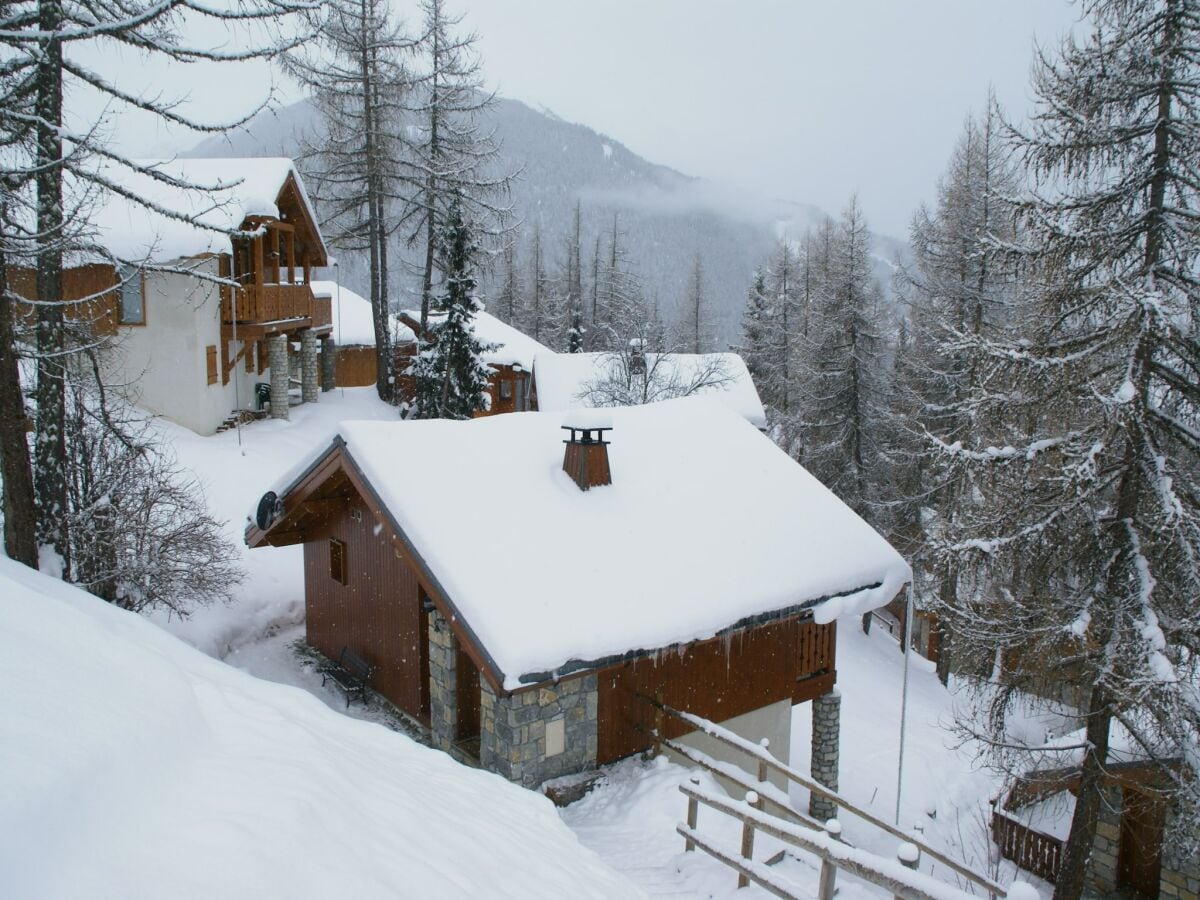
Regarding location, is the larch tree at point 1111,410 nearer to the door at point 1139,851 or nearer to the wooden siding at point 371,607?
the door at point 1139,851

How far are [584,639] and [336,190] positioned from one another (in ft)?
85.6

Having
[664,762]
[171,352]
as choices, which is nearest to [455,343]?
[171,352]

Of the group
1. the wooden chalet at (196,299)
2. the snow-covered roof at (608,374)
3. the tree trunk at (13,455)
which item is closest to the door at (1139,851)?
the tree trunk at (13,455)

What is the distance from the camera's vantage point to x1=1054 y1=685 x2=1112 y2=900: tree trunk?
1071 cm

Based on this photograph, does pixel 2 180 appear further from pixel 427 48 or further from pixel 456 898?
pixel 427 48

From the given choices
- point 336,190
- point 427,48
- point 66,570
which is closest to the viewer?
point 66,570

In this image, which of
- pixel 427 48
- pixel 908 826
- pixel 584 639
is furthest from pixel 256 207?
pixel 908 826

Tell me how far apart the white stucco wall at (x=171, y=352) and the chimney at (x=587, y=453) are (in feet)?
41.7

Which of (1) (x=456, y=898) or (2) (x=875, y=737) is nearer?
(1) (x=456, y=898)

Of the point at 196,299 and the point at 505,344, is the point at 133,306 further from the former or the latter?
the point at 505,344

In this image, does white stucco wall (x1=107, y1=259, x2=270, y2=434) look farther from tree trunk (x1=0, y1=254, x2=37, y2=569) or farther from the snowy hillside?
the snowy hillside

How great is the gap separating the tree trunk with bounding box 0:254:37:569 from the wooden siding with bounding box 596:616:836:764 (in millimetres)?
7377

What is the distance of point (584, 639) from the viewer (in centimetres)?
1000

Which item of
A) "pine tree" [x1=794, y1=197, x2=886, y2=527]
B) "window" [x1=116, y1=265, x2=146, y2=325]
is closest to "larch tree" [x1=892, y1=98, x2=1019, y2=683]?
"pine tree" [x1=794, y1=197, x2=886, y2=527]
